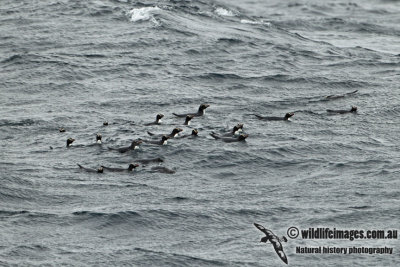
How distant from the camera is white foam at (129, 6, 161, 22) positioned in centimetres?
4428

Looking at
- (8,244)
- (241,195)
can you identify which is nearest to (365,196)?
(241,195)

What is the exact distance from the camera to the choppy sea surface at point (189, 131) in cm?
2042

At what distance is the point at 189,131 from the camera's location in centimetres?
2858

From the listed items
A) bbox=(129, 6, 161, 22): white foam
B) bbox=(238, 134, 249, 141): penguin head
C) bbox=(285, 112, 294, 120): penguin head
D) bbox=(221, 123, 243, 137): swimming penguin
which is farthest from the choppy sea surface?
bbox=(221, 123, 243, 137): swimming penguin

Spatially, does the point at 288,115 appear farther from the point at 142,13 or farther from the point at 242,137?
the point at 142,13

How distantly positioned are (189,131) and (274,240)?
9.20m

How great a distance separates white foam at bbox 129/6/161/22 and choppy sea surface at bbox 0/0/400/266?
4.3 inches

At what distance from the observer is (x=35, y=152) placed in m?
26.7

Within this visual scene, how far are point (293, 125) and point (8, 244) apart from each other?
40.6 ft

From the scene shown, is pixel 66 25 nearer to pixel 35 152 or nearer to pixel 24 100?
pixel 24 100

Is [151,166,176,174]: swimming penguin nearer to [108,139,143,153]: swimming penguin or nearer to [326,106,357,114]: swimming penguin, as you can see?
[108,139,143,153]: swimming penguin

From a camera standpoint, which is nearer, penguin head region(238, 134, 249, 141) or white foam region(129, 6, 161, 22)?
penguin head region(238, 134, 249, 141)

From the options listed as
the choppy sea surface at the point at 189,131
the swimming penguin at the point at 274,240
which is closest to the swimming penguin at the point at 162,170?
the choppy sea surface at the point at 189,131

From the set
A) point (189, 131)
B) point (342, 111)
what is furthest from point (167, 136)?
point (342, 111)
